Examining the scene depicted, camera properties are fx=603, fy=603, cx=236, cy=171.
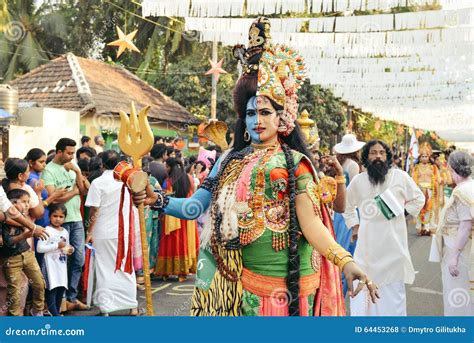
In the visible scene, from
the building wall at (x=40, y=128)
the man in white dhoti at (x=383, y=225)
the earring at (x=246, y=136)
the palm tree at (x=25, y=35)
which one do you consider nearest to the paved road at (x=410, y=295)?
the man in white dhoti at (x=383, y=225)

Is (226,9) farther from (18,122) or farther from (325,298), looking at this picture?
(18,122)

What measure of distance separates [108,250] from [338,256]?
359cm

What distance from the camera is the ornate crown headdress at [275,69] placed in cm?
→ 292

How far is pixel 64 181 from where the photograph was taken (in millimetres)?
5891

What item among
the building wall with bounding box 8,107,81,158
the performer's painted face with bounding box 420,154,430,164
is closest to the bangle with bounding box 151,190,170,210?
the building wall with bounding box 8,107,81,158

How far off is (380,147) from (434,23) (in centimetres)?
256

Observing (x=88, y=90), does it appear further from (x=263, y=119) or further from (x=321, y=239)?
(x=321, y=239)

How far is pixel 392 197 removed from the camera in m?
4.83

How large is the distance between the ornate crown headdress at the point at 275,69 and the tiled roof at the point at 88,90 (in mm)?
11462

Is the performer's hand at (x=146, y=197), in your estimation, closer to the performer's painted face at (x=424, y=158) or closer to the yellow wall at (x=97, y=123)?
the performer's painted face at (x=424, y=158)

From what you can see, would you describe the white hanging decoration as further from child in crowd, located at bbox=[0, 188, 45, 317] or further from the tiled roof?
the tiled roof

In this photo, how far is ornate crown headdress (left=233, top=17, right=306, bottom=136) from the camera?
9.58 ft

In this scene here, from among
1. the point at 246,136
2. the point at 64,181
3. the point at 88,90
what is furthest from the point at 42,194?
the point at 88,90
